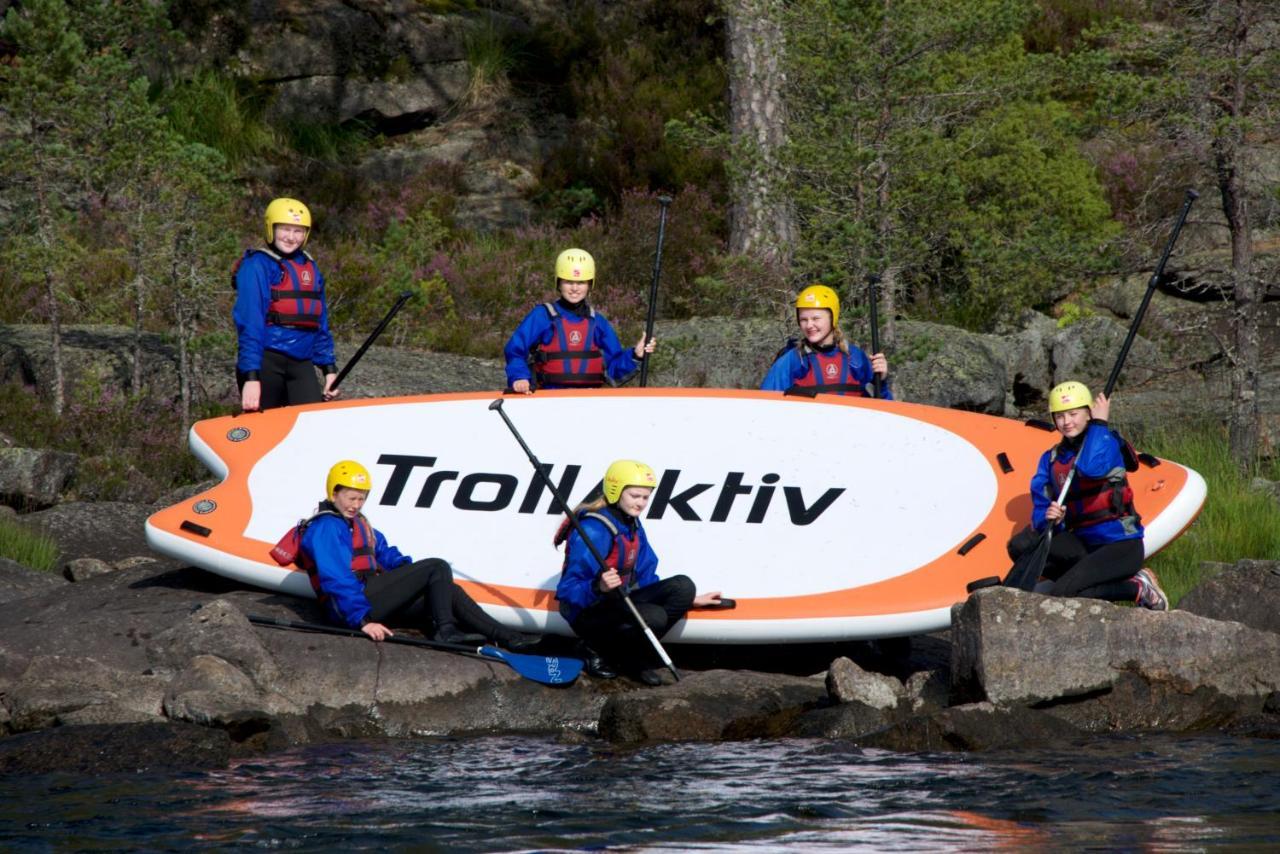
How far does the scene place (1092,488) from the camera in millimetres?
8055

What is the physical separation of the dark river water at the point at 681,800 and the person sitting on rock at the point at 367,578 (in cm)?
93

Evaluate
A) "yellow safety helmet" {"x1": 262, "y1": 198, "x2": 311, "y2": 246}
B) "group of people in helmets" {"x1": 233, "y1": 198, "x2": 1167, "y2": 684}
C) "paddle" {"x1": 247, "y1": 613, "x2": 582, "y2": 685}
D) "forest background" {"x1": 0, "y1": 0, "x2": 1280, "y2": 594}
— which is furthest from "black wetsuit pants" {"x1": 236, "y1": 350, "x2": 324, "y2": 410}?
"forest background" {"x1": 0, "y1": 0, "x2": 1280, "y2": 594}

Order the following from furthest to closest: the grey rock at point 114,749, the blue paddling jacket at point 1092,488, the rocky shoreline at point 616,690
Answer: the blue paddling jacket at point 1092,488 < the rocky shoreline at point 616,690 < the grey rock at point 114,749

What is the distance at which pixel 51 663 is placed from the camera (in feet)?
24.5

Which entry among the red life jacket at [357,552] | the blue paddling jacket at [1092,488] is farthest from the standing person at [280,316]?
the blue paddling jacket at [1092,488]

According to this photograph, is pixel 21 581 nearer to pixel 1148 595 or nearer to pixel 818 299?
pixel 818 299

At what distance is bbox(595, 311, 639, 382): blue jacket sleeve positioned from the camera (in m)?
9.34

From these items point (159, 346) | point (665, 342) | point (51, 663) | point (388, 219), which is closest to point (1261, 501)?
point (665, 342)

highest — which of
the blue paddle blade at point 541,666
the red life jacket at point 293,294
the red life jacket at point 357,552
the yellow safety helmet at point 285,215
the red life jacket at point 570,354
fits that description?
the yellow safety helmet at point 285,215

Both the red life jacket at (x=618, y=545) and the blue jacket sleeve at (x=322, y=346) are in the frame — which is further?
the blue jacket sleeve at (x=322, y=346)

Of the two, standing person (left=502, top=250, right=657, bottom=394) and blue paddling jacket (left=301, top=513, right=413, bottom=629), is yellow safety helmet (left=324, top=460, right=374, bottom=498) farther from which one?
standing person (left=502, top=250, right=657, bottom=394)

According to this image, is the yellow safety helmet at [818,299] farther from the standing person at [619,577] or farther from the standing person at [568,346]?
the standing person at [619,577]

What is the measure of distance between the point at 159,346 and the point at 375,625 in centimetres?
601

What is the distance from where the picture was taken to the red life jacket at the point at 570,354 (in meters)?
9.29
